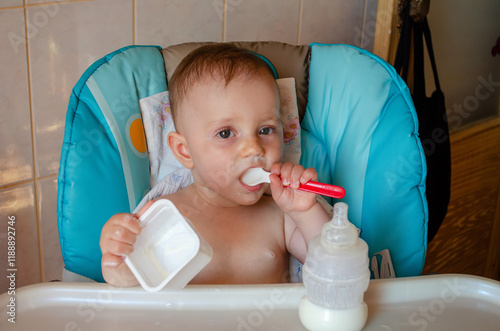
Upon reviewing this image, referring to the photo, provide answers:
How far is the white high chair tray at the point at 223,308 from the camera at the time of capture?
75 centimetres

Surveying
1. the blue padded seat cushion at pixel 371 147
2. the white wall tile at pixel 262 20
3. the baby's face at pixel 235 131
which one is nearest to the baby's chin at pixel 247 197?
the baby's face at pixel 235 131

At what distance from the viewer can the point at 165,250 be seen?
0.73 metres

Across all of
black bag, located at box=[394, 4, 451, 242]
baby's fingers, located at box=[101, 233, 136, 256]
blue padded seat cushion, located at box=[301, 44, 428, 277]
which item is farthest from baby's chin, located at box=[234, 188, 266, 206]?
black bag, located at box=[394, 4, 451, 242]

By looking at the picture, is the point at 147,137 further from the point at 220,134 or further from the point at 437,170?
the point at 437,170

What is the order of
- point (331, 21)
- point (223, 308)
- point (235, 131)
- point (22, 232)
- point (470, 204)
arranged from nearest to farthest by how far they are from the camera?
1. point (223, 308)
2. point (235, 131)
3. point (22, 232)
4. point (331, 21)
5. point (470, 204)

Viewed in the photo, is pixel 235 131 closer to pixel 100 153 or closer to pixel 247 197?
pixel 247 197

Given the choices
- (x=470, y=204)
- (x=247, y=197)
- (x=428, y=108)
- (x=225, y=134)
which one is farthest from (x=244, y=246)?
(x=470, y=204)

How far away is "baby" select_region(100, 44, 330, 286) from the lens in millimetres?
996

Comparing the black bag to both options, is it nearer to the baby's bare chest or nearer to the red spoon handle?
the baby's bare chest

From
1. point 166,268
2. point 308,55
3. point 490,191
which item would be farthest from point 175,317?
point 490,191

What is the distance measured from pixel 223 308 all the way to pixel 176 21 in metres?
0.94

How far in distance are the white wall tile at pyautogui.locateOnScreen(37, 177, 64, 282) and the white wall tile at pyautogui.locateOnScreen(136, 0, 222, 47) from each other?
0.46 meters

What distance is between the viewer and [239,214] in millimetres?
1138

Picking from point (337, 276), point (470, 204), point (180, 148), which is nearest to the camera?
point (337, 276)
